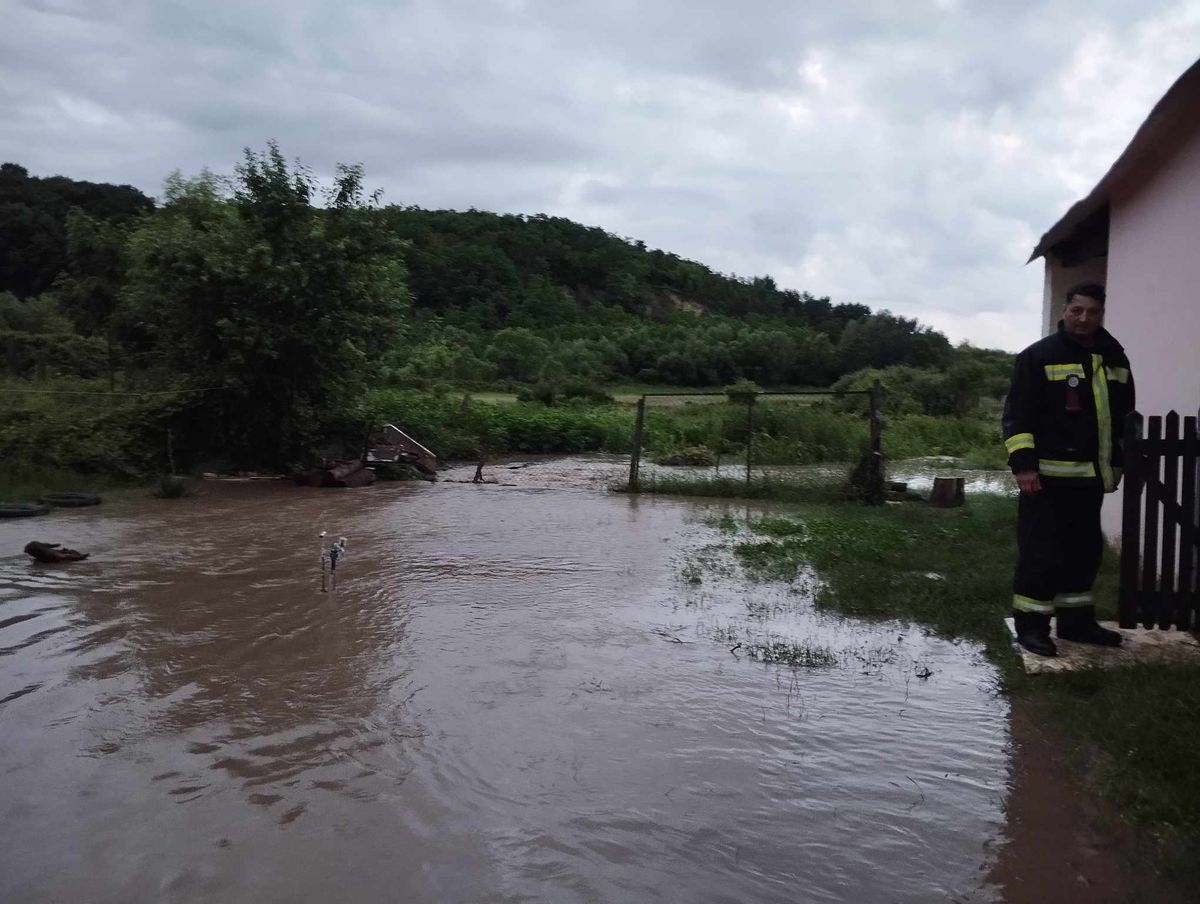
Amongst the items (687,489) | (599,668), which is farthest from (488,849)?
(687,489)

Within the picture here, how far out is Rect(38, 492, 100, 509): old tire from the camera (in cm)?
1331

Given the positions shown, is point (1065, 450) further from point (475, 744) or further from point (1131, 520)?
point (475, 744)

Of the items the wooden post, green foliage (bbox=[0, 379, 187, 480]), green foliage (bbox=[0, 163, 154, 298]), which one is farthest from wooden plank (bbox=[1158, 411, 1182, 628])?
green foliage (bbox=[0, 163, 154, 298])

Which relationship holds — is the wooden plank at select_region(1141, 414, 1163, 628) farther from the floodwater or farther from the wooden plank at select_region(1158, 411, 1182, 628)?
the floodwater

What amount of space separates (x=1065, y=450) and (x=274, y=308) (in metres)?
14.3

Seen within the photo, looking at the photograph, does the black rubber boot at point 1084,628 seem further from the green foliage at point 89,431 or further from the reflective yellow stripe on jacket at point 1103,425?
the green foliage at point 89,431

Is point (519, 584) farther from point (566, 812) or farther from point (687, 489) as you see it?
point (687, 489)

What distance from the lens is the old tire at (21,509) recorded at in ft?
40.1

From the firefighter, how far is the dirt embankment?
4.85 ft

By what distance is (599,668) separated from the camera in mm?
6086

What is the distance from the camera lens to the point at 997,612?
7.29m

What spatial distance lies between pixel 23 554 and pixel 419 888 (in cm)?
808

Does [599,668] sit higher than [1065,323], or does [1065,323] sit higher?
[1065,323]

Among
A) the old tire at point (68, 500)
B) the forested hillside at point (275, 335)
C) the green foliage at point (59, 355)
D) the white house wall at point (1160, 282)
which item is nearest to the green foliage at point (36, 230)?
the forested hillside at point (275, 335)
